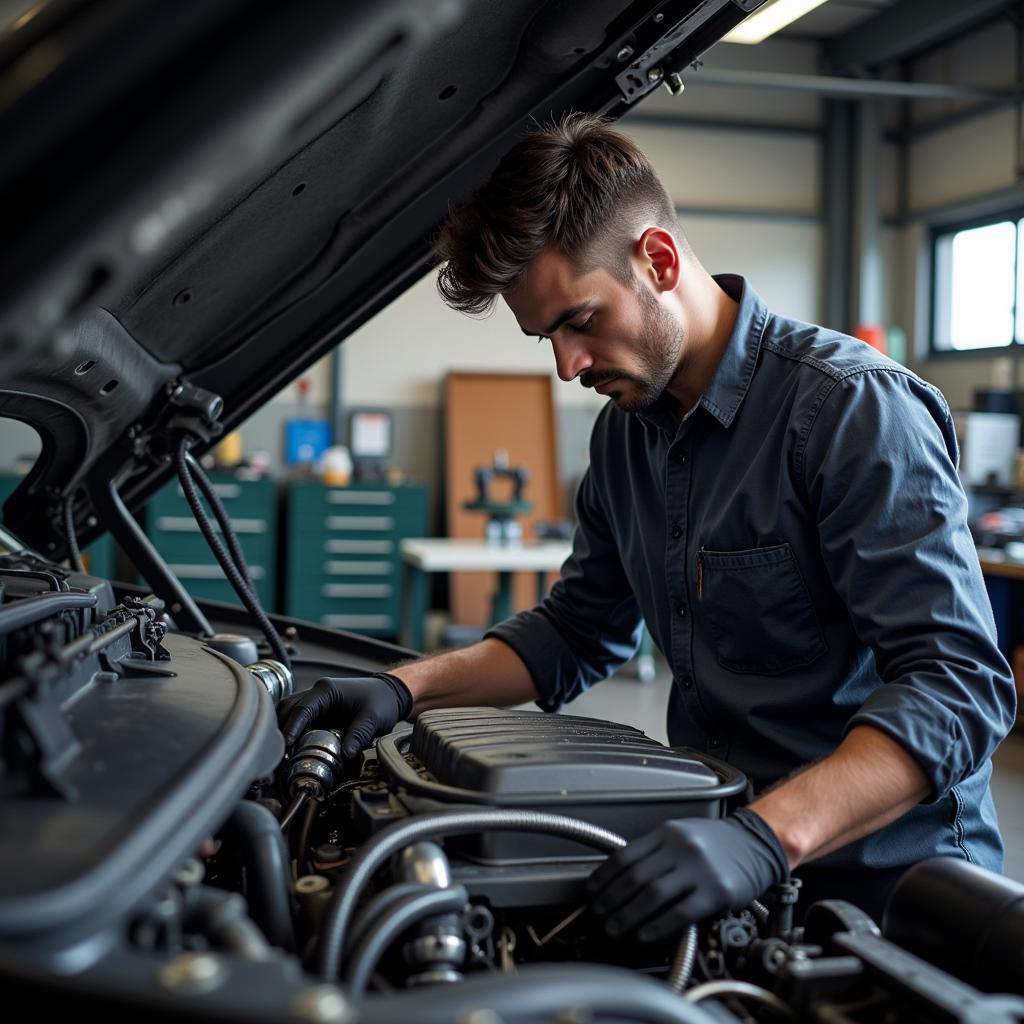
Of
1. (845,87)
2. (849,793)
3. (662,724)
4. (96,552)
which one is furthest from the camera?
(845,87)

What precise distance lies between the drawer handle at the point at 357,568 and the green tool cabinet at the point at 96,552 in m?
1.07

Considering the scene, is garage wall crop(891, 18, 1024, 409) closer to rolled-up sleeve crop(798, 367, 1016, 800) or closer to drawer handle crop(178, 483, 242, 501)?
drawer handle crop(178, 483, 242, 501)

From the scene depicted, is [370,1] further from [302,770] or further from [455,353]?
[455,353]

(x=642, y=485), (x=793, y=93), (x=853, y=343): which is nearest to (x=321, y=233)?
(x=642, y=485)

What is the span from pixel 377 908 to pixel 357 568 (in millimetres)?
4875

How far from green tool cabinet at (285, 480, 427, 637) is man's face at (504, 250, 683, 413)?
168 inches

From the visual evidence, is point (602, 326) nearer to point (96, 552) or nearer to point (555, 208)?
point (555, 208)

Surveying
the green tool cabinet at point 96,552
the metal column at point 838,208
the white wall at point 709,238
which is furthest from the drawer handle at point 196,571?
the metal column at point 838,208

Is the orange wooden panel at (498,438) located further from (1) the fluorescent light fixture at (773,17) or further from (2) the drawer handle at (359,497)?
(1) the fluorescent light fixture at (773,17)

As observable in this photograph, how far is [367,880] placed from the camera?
0.68 m

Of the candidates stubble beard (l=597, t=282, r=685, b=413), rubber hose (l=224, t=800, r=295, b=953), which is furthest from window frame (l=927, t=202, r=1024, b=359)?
rubber hose (l=224, t=800, r=295, b=953)

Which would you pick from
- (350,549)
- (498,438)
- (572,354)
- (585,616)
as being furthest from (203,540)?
(572,354)

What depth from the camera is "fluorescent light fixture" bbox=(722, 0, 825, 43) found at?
3.39 meters

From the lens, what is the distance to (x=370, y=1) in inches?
18.4
